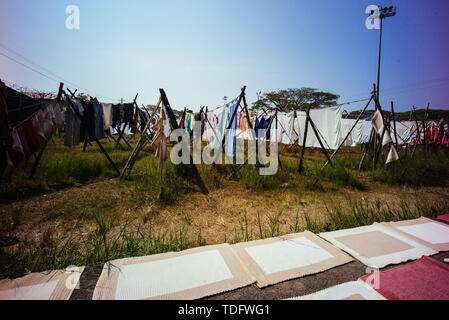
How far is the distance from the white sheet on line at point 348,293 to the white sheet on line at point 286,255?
0.27 meters

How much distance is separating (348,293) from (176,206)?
9.94 feet

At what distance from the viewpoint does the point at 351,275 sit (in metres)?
1.51

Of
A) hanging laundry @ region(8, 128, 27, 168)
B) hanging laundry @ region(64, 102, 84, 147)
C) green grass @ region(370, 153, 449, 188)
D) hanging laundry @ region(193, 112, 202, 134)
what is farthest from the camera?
hanging laundry @ region(193, 112, 202, 134)

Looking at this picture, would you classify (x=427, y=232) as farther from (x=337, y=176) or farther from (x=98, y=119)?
(x=98, y=119)

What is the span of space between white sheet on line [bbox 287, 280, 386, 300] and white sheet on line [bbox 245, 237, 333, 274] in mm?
273

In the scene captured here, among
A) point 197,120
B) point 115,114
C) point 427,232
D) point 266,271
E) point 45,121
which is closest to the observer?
point 266,271

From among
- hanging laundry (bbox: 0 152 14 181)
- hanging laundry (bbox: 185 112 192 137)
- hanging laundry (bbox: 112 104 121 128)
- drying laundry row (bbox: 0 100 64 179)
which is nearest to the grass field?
hanging laundry (bbox: 0 152 14 181)

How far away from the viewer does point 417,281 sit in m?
1.40

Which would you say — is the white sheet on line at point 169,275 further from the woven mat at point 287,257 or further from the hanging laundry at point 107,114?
the hanging laundry at point 107,114

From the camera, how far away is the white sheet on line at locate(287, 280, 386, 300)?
126cm

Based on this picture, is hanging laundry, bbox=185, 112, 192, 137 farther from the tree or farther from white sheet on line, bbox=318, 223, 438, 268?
the tree

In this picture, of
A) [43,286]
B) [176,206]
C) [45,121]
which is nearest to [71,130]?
[45,121]

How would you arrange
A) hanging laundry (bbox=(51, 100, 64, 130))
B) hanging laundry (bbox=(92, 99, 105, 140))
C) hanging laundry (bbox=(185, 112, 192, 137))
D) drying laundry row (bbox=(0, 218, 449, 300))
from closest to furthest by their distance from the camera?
drying laundry row (bbox=(0, 218, 449, 300)) → hanging laundry (bbox=(51, 100, 64, 130)) → hanging laundry (bbox=(92, 99, 105, 140)) → hanging laundry (bbox=(185, 112, 192, 137))

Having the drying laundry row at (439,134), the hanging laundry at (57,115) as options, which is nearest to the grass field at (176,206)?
the hanging laundry at (57,115)
